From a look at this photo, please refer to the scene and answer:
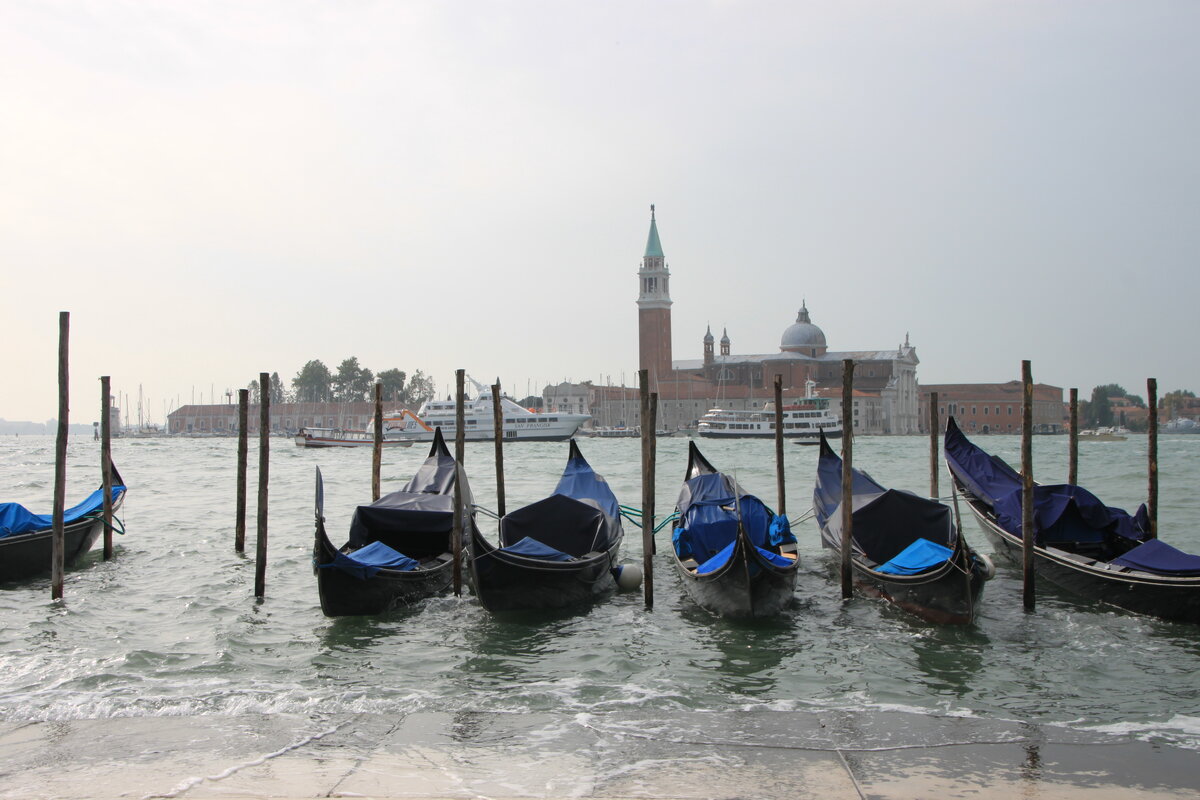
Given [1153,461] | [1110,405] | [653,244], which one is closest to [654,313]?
[653,244]

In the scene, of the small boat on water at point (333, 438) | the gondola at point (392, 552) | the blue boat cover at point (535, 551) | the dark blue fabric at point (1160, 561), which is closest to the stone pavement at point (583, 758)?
the gondola at point (392, 552)

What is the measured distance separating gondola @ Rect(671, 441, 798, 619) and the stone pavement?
2116 millimetres

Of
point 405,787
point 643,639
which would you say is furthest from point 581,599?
point 405,787

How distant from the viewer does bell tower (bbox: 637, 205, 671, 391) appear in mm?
72812

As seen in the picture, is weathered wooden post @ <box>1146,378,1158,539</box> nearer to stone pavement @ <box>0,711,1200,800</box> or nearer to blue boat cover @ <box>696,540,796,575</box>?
blue boat cover @ <box>696,540,796,575</box>

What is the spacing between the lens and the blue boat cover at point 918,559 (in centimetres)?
740

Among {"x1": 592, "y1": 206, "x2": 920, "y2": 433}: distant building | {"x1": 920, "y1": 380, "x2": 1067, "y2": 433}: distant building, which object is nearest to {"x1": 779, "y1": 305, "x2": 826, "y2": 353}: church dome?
{"x1": 592, "y1": 206, "x2": 920, "y2": 433}: distant building

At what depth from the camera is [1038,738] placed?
481 centimetres

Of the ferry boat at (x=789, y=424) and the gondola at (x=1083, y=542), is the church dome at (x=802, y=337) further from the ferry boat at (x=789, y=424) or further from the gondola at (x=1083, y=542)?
the gondola at (x=1083, y=542)

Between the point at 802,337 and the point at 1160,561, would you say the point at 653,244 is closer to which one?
the point at 802,337

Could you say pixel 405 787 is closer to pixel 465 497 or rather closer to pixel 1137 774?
pixel 1137 774

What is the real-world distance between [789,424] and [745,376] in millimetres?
21155

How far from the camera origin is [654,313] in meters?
72.6

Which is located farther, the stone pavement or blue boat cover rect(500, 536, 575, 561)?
blue boat cover rect(500, 536, 575, 561)
